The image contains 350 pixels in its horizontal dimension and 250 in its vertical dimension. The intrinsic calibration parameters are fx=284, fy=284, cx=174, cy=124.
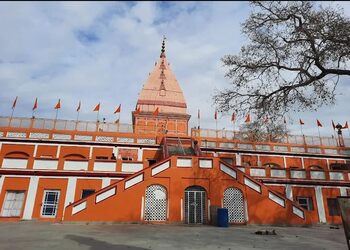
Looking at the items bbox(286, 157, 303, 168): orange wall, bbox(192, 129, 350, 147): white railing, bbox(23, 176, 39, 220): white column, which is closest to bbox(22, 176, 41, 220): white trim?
bbox(23, 176, 39, 220): white column

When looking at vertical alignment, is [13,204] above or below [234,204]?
below

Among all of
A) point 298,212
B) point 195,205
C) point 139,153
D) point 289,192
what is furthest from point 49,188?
point 289,192

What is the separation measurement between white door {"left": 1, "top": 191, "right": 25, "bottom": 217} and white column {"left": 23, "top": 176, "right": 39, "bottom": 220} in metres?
0.41

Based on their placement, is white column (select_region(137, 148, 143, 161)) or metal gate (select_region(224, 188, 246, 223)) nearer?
metal gate (select_region(224, 188, 246, 223))

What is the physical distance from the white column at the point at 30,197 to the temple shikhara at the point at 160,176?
0.06 meters

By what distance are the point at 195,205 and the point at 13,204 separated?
37.7 feet

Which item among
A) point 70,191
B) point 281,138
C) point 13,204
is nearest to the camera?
point 13,204

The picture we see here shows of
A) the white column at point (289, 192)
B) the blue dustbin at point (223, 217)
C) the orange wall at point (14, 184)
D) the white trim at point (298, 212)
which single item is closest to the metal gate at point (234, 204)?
the blue dustbin at point (223, 217)

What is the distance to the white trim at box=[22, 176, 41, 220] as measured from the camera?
17562 millimetres

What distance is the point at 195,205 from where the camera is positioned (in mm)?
15836

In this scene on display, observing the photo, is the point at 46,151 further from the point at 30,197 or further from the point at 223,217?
the point at 223,217

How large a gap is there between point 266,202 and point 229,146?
30.8 ft

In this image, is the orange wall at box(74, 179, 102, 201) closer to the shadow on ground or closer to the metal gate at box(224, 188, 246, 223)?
the metal gate at box(224, 188, 246, 223)

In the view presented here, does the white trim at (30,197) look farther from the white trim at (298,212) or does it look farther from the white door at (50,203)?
the white trim at (298,212)
